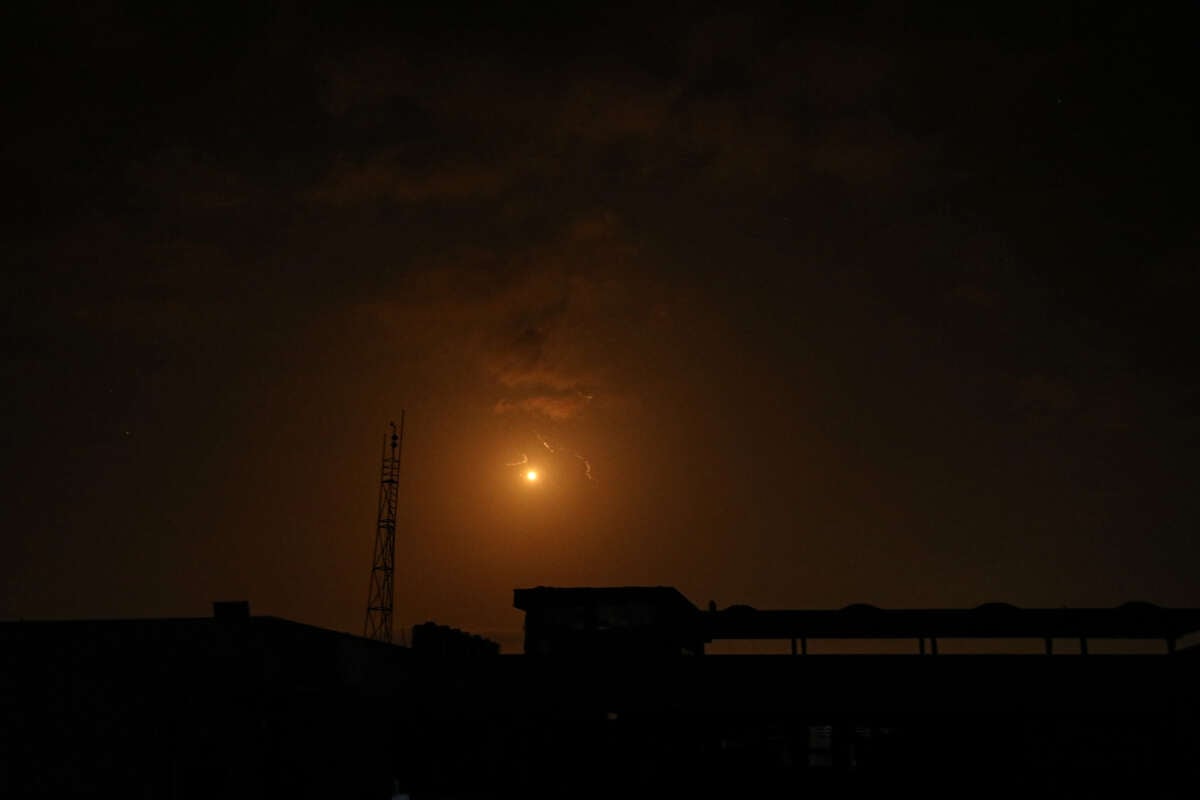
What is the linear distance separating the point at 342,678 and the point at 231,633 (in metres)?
3.08

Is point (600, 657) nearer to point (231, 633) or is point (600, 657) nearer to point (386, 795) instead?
point (386, 795)

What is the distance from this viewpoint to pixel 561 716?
2545 cm

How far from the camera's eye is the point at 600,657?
29484 mm

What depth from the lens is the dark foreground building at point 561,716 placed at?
2178 centimetres

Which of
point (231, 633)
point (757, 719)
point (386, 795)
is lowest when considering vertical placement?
point (386, 795)

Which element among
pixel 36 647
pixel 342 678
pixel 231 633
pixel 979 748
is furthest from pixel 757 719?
pixel 36 647

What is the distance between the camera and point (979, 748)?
24344 millimetres

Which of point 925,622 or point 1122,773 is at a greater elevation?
point 925,622

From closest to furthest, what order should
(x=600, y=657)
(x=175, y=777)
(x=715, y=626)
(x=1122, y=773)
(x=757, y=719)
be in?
1. (x=175, y=777)
2. (x=1122, y=773)
3. (x=757, y=719)
4. (x=600, y=657)
5. (x=715, y=626)

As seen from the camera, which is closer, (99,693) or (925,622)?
(99,693)

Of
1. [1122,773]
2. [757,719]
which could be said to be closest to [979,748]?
[1122,773]

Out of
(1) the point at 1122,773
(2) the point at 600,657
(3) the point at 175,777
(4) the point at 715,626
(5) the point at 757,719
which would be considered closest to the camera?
(3) the point at 175,777

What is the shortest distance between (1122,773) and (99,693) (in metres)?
21.4

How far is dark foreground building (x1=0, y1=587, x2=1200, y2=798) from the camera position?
21781mm
